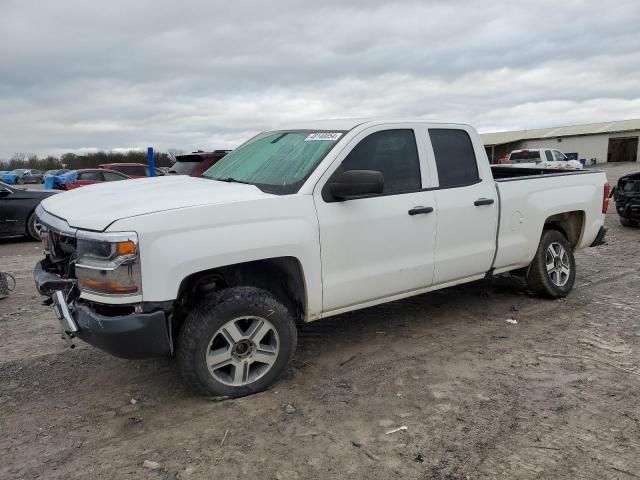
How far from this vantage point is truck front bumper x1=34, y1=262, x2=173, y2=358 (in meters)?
3.07

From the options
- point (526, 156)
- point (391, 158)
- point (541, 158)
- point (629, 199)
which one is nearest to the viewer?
point (391, 158)

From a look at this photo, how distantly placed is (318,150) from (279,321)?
1331mm

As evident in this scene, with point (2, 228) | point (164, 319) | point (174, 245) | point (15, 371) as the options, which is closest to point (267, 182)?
point (174, 245)

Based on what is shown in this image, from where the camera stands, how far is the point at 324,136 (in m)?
4.15

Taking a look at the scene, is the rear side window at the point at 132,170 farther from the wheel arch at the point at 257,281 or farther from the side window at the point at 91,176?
the wheel arch at the point at 257,281

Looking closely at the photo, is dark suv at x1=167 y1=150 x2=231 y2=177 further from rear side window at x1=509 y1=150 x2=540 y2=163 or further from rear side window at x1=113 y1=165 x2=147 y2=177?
rear side window at x1=509 y1=150 x2=540 y2=163

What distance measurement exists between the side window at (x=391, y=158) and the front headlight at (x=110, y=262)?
171 cm

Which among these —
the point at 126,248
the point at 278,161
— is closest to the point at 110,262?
the point at 126,248

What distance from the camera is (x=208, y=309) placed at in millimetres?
3346

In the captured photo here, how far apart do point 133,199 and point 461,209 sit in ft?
8.77

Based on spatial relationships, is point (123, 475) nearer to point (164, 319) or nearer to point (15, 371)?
point (164, 319)

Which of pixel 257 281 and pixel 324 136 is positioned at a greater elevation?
pixel 324 136

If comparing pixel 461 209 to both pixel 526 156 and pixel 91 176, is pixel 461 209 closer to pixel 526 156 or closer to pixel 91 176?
pixel 91 176

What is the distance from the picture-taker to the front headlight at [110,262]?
2979 millimetres
